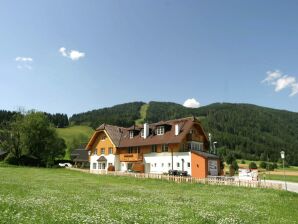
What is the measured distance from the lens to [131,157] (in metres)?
70.4

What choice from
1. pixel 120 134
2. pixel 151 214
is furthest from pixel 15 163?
pixel 151 214

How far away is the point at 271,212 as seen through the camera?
20641 millimetres

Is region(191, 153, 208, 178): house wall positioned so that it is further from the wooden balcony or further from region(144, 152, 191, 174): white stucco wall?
the wooden balcony

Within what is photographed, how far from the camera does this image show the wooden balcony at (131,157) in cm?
6894

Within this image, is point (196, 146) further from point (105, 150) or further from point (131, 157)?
point (105, 150)

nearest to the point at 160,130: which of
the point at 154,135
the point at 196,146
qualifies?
the point at 154,135

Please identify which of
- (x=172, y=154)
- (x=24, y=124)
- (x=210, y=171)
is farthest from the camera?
(x=24, y=124)

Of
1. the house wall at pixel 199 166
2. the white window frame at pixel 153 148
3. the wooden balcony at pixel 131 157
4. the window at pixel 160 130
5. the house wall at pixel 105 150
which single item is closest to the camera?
the house wall at pixel 199 166

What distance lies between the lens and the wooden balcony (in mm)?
68938

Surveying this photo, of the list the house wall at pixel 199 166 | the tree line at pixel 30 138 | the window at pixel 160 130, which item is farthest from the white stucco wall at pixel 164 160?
the tree line at pixel 30 138

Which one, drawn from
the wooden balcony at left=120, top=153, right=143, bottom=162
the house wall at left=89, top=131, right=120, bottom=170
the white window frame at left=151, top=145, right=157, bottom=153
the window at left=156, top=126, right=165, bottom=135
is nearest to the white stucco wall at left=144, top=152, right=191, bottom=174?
the white window frame at left=151, top=145, right=157, bottom=153

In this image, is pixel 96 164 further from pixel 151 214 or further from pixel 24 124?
pixel 151 214

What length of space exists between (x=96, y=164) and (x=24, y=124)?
26.6 meters

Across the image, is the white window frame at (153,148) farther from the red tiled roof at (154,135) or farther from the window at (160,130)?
the window at (160,130)
